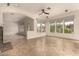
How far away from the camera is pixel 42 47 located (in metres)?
2.14

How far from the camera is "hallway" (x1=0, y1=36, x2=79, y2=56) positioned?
2.10 meters

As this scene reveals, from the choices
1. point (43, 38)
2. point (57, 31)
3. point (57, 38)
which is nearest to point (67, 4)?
point (57, 31)

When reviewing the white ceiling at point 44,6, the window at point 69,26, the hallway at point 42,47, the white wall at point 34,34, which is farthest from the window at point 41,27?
the window at point 69,26

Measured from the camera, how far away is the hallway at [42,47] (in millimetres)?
2098

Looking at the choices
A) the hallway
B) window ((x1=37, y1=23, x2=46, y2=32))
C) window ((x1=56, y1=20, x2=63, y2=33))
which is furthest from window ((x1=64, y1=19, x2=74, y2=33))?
window ((x1=37, y1=23, x2=46, y2=32))

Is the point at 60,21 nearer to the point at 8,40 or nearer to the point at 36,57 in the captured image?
the point at 36,57

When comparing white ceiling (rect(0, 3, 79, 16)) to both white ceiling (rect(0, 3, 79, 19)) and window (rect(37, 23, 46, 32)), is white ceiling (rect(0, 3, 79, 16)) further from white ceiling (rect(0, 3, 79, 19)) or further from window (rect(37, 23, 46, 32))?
window (rect(37, 23, 46, 32))

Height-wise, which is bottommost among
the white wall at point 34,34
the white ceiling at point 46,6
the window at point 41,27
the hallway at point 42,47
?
the hallway at point 42,47

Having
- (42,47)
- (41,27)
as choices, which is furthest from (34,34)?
(42,47)

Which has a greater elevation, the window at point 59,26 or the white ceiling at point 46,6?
the white ceiling at point 46,6

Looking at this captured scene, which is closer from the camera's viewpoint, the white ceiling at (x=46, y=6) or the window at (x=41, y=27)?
the white ceiling at (x=46, y=6)

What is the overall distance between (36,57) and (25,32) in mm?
576

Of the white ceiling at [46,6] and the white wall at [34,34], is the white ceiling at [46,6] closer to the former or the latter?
the white ceiling at [46,6]

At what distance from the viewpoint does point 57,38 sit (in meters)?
2.12
